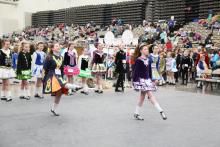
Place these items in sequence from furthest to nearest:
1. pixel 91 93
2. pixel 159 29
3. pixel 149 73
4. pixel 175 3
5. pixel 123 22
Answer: pixel 123 22
pixel 175 3
pixel 159 29
pixel 91 93
pixel 149 73

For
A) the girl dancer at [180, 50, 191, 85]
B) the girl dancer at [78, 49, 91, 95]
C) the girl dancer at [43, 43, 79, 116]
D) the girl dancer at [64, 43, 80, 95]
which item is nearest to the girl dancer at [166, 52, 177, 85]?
the girl dancer at [180, 50, 191, 85]

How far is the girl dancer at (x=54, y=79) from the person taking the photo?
888 cm

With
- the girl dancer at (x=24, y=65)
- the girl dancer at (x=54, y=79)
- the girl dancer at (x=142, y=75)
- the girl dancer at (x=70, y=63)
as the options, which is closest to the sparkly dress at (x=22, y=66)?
the girl dancer at (x=24, y=65)

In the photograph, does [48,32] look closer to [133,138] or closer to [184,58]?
[184,58]

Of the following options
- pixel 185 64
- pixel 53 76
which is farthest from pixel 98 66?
pixel 185 64

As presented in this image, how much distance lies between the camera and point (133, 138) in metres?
6.83

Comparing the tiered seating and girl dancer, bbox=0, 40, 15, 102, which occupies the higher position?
the tiered seating

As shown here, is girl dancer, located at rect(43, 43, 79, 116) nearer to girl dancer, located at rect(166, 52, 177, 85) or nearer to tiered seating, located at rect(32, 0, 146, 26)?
girl dancer, located at rect(166, 52, 177, 85)

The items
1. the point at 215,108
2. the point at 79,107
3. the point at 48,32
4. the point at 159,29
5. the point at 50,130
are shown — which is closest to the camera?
the point at 50,130

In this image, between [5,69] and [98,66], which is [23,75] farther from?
[98,66]

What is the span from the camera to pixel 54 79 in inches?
353

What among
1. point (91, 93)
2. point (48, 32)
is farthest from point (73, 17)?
point (91, 93)

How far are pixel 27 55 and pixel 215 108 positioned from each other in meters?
5.35

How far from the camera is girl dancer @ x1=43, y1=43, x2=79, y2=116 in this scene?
8.88 meters
